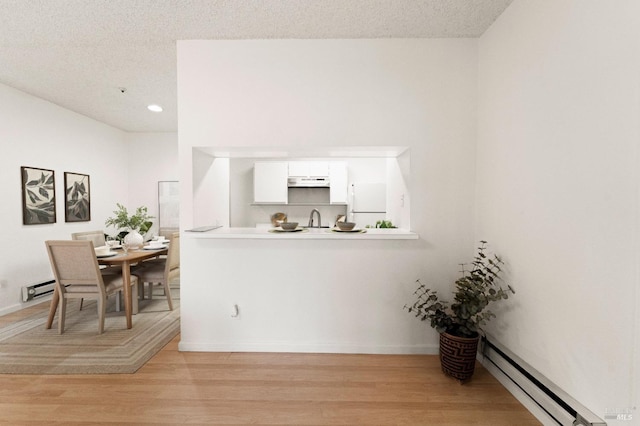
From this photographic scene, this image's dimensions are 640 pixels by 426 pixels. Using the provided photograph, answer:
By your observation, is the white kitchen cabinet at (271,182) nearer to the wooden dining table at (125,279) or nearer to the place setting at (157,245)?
the place setting at (157,245)

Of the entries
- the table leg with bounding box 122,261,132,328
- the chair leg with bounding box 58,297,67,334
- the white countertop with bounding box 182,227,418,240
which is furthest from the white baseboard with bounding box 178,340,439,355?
the chair leg with bounding box 58,297,67,334

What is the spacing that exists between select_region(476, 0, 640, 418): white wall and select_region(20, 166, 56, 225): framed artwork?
529 centimetres

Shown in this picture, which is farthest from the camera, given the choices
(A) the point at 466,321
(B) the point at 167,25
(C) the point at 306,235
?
(C) the point at 306,235

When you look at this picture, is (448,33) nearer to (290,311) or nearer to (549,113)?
(549,113)

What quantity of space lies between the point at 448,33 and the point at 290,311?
104 inches

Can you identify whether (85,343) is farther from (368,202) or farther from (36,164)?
(368,202)

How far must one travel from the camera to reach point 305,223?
4.97 m

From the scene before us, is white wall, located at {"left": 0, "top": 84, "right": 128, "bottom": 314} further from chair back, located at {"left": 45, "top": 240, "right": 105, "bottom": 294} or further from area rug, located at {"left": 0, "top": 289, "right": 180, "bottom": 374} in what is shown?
chair back, located at {"left": 45, "top": 240, "right": 105, "bottom": 294}

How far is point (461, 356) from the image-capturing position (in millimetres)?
1961

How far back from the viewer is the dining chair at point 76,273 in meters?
2.73

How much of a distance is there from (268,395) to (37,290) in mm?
3802

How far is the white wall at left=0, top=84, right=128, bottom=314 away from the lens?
Result: 3383 mm

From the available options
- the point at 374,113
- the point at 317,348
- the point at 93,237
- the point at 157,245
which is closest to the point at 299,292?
the point at 317,348

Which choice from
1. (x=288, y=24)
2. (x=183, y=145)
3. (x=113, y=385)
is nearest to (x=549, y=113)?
(x=288, y=24)
